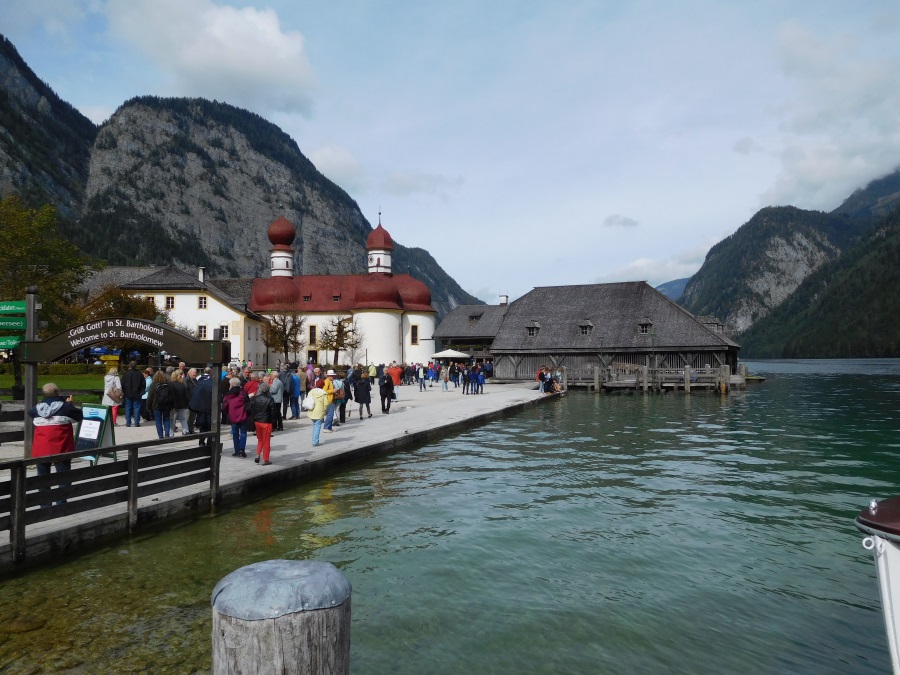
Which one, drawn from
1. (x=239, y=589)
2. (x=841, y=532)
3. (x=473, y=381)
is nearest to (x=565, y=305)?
(x=473, y=381)

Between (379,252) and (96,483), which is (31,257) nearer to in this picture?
(96,483)

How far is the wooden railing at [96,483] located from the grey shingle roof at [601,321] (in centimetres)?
4564

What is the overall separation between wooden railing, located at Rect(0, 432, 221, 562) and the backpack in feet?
16.9

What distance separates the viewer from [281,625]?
2949mm

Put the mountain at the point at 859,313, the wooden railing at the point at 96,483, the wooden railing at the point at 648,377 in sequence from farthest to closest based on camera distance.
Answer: the mountain at the point at 859,313, the wooden railing at the point at 648,377, the wooden railing at the point at 96,483

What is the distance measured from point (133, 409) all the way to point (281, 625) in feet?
63.1

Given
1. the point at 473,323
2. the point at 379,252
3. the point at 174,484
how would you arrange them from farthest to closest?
the point at 379,252 < the point at 473,323 < the point at 174,484

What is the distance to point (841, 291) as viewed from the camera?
601ft

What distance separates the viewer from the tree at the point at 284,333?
68.6 metres

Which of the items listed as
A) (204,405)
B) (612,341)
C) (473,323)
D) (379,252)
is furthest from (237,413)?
(379,252)

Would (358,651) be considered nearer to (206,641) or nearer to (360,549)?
(206,641)

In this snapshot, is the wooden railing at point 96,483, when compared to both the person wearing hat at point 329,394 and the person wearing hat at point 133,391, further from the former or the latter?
the person wearing hat at point 133,391

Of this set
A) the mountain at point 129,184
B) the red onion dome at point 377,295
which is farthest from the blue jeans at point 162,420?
the mountain at point 129,184

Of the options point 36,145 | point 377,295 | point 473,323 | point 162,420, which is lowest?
point 162,420
